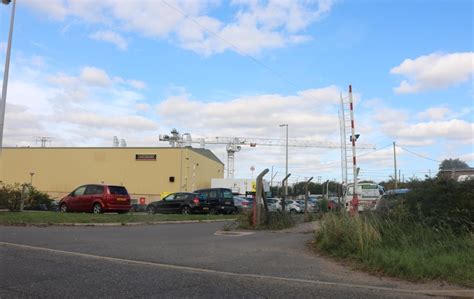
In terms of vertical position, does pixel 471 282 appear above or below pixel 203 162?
below

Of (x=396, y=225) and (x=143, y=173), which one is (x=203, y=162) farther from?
(x=396, y=225)

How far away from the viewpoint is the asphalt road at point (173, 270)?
276 inches

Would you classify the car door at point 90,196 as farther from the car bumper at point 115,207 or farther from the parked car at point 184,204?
the parked car at point 184,204

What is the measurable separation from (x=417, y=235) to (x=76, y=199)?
1950 cm

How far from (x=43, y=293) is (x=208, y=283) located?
2418 millimetres

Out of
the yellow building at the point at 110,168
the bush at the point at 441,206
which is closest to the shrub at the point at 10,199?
the bush at the point at 441,206

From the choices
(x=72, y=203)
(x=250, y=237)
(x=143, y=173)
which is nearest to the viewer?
(x=250, y=237)

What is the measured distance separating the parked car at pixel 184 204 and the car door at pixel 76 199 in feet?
18.8

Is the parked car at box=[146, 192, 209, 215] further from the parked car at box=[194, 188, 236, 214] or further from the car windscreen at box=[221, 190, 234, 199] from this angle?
the car windscreen at box=[221, 190, 234, 199]

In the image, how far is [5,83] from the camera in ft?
58.5

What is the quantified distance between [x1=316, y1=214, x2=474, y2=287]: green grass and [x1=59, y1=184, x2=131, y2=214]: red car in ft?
48.5

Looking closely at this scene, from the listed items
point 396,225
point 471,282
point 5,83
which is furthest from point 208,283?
point 5,83

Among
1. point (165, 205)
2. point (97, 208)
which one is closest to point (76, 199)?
point (97, 208)

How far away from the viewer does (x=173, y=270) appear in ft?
28.2
